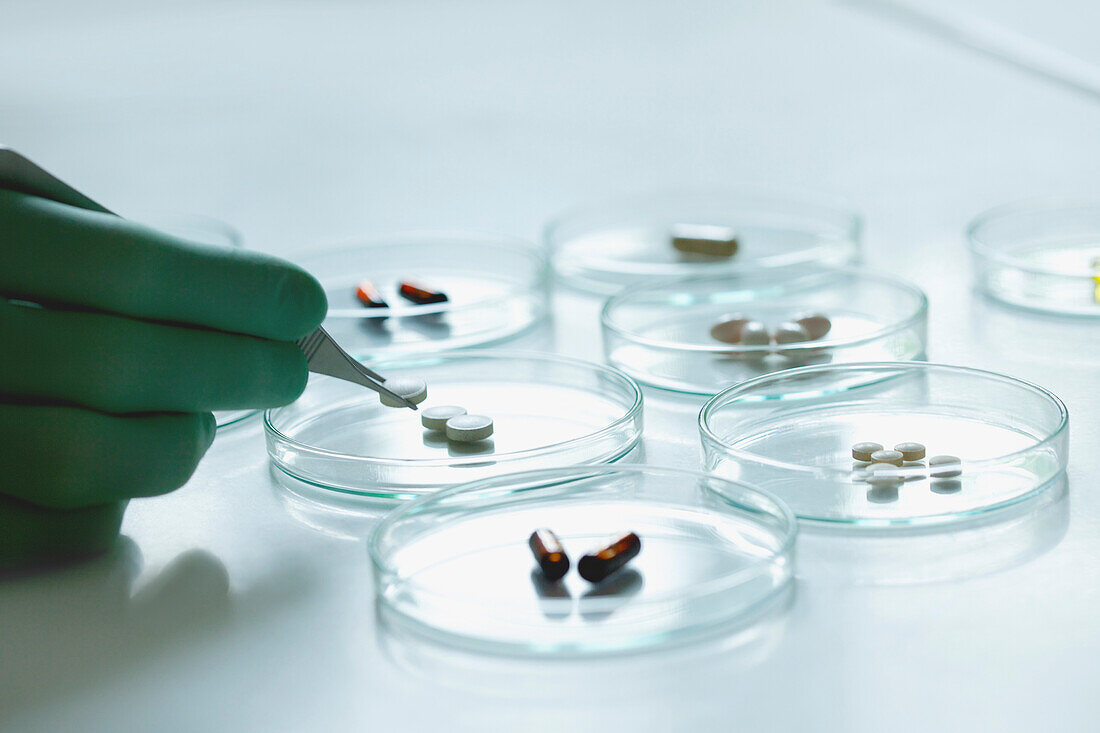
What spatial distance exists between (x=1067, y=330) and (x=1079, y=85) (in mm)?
1422

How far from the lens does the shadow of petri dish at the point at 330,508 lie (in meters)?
1.33

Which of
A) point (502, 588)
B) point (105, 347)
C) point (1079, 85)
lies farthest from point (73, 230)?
point (1079, 85)

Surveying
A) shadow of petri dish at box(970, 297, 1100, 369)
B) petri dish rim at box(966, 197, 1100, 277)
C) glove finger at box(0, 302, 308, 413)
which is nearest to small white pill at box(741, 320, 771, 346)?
shadow of petri dish at box(970, 297, 1100, 369)

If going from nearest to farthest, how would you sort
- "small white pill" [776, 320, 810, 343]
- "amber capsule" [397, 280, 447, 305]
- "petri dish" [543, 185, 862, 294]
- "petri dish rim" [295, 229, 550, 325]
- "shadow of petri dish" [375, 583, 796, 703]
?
"shadow of petri dish" [375, 583, 796, 703] → "small white pill" [776, 320, 810, 343] → "petri dish rim" [295, 229, 550, 325] → "amber capsule" [397, 280, 447, 305] → "petri dish" [543, 185, 862, 294]

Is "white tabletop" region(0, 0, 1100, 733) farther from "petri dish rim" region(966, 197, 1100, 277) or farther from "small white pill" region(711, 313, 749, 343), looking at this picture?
"small white pill" region(711, 313, 749, 343)

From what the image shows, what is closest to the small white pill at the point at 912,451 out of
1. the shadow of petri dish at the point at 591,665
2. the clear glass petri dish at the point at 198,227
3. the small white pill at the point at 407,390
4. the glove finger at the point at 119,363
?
the shadow of petri dish at the point at 591,665

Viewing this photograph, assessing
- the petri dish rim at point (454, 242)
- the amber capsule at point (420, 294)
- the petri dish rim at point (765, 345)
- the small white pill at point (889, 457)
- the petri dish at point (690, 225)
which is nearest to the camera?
the small white pill at point (889, 457)

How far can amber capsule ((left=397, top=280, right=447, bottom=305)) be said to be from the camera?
1.99 m

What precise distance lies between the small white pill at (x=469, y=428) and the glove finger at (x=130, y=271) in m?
0.27

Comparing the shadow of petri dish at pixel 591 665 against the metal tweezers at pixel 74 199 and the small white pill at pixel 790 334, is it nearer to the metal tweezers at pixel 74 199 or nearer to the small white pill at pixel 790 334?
the metal tweezers at pixel 74 199

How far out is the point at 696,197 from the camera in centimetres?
244

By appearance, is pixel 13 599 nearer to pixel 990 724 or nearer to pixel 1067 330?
pixel 990 724

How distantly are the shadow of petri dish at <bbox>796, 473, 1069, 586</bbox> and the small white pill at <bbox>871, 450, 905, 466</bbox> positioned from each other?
0.38 feet

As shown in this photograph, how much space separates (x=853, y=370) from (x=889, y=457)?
10.7 inches
